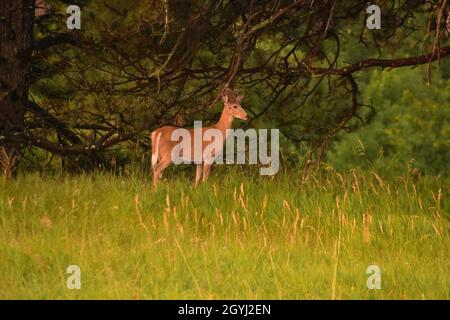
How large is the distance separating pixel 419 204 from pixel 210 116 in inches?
312

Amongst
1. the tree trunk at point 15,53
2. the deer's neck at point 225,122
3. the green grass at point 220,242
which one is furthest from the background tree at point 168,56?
the green grass at point 220,242

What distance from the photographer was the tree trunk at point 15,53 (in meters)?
13.3

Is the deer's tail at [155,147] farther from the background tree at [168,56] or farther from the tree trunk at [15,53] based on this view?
the tree trunk at [15,53]

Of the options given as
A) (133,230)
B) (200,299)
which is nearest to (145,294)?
(200,299)

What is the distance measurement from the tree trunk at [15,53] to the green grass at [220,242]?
3473 mm

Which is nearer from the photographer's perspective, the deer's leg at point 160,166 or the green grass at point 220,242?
the green grass at point 220,242

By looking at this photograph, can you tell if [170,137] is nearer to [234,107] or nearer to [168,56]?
[234,107]

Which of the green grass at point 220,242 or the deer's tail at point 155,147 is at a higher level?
the deer's tail at point 155,147

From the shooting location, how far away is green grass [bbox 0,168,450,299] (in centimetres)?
632

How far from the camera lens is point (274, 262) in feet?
22.7

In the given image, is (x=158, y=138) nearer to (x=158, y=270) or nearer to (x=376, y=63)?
(x=376, y=63)

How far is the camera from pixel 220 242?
762cm

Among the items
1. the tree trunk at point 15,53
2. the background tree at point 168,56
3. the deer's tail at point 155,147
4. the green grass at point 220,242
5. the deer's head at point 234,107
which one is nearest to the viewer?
the green grass at point 220,242

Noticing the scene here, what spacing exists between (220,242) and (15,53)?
23.2ft
